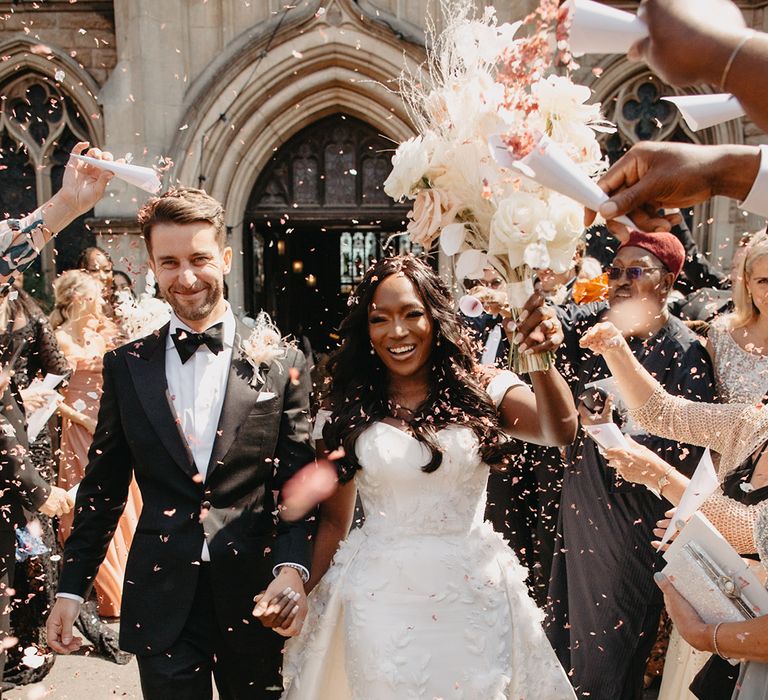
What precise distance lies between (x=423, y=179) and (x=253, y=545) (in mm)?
1348

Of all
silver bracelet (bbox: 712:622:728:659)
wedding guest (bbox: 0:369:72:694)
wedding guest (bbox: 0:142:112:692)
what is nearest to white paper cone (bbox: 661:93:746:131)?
silver bracelet (bbox: 712:622:728:659)

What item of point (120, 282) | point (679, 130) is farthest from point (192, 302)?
point (679, 130)

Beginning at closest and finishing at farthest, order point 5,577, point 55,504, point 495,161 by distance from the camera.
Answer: point 495,161, point 5,577, point 55,504

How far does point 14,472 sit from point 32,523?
1102 mm

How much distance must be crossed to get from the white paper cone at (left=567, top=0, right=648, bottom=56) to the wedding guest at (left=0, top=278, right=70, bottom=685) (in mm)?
3855

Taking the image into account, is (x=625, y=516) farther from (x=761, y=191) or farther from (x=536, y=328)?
(x=761, y=191)

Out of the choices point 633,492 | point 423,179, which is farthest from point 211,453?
point 633,492

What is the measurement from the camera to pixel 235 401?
247 centimetres

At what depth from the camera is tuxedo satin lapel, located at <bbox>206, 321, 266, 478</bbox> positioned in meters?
2.42

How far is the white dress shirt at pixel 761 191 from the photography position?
132 cm

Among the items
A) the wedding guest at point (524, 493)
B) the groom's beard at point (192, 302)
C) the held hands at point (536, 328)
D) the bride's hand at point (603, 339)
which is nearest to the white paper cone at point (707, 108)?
the held hands at point (536, 328)

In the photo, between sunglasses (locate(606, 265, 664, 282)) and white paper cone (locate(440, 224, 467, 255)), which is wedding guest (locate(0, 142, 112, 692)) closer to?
white paper cone (locate(440, 224, 467, 255))

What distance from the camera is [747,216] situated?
822 centimetres

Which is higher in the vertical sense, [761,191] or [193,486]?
[761,191]
